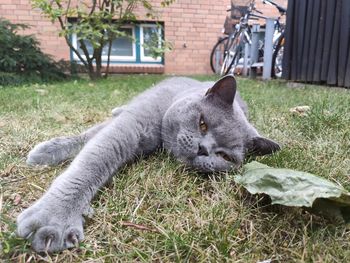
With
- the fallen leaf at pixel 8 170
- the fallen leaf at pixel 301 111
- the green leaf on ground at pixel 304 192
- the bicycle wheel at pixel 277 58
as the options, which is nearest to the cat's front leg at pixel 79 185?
the fallen leaf at pixel 8 170

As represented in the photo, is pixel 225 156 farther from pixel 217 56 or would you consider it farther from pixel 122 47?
pixel 217 56

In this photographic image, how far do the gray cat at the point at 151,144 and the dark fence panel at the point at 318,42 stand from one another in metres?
2.97

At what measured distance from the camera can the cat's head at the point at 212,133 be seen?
136 cm

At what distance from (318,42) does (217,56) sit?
2.98 m

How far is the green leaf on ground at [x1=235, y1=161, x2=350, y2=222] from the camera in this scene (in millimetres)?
1017

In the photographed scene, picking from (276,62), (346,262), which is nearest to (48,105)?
(346,262)

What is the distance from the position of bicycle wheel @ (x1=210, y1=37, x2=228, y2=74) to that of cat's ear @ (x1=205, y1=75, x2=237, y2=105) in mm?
5720

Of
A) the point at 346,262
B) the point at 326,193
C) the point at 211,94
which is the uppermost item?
the point at 211,94

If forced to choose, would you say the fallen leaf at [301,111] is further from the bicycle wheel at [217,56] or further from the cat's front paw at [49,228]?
the bicycle wheel at [217,56]

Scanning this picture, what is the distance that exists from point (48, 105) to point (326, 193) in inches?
91.9

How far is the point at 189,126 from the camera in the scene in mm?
1412

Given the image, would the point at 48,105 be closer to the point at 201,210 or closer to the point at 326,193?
the point at 201,210

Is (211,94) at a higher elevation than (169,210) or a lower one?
higher

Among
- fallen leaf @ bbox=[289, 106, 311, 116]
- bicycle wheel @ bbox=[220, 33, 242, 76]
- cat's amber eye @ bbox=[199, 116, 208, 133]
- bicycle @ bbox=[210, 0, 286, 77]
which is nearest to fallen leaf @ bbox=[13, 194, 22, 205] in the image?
cat's amber eye @ bbox=[199, 116, 208, 133]
